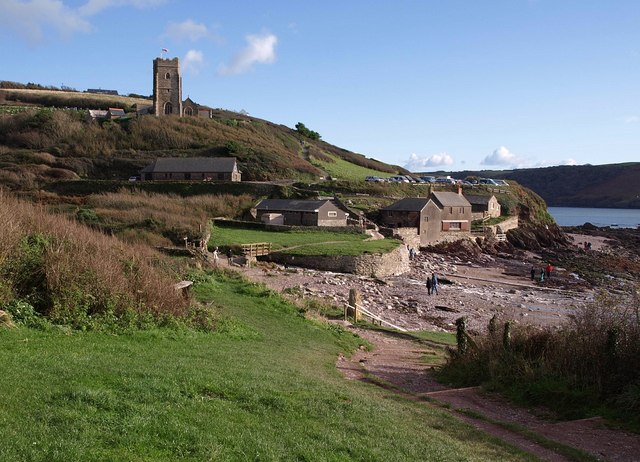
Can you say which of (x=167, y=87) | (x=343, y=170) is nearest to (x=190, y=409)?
(x=343, y=170)

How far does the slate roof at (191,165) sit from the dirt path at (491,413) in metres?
52.8

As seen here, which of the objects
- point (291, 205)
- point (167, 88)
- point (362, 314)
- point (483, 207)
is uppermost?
point (167, 88)

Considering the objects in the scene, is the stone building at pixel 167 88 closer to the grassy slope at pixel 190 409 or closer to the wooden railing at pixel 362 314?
the wooden railing at pixel 362 314

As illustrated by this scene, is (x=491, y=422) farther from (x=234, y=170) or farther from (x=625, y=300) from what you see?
(x=234, y=170)

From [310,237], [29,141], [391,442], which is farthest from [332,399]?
[29,141]

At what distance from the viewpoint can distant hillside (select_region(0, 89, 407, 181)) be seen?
74.2 m

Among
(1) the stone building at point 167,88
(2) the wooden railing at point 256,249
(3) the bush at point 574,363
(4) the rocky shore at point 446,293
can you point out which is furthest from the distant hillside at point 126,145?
(3) the bush at point 574,363

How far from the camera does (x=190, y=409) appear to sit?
8.42m

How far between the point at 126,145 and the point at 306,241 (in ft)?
155

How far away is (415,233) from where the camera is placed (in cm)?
5975

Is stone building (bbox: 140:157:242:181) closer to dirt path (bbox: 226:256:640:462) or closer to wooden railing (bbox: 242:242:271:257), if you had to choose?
dirt path (bbox: 226:256:640:462)

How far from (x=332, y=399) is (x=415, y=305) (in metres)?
22.5

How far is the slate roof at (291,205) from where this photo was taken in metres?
54.8

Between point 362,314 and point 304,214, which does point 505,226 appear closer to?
point 304,214
